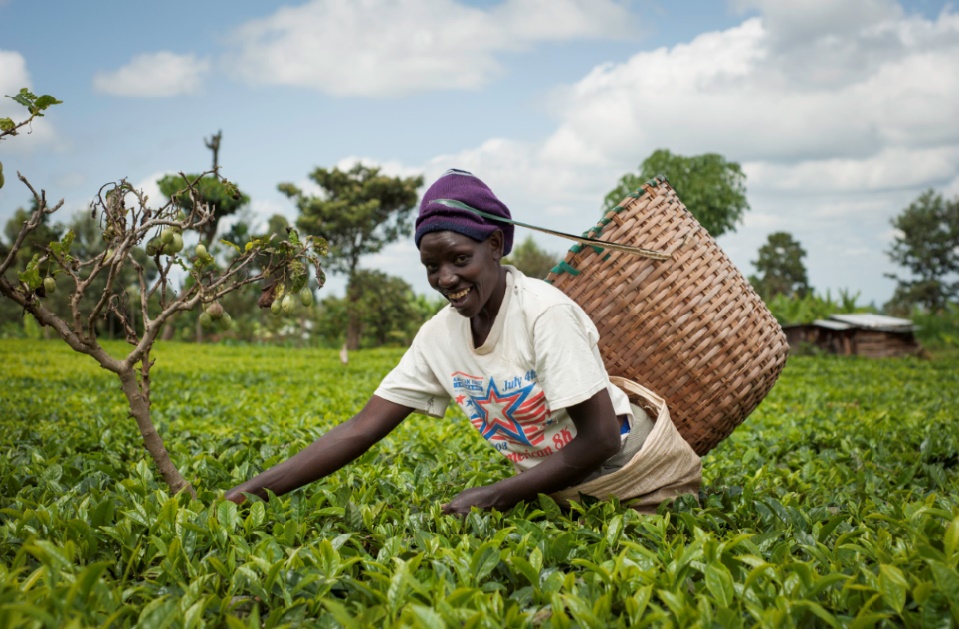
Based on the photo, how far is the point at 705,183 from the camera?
25.3 m

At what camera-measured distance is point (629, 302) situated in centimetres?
268

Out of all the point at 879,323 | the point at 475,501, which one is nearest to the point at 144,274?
the point at 475,501

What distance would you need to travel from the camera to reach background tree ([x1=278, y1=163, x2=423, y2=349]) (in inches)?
843

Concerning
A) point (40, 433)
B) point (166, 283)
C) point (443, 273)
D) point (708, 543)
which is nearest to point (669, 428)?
point (708, 543)

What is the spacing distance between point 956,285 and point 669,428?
34.8 metres

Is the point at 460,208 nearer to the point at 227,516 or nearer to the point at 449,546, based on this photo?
the point at 449,546

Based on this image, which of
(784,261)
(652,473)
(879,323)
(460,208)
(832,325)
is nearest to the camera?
(460,208)

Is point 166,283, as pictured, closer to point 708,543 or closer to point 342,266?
point 708,543

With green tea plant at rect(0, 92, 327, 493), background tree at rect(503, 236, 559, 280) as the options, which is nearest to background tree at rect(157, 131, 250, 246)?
green tea plant at rect(0, 92, 327, 493)

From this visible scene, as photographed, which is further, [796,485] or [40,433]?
[40,433]

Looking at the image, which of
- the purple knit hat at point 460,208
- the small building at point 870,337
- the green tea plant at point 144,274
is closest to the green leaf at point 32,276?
the green tea plant at point 144,274

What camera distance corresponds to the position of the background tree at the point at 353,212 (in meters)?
21.4

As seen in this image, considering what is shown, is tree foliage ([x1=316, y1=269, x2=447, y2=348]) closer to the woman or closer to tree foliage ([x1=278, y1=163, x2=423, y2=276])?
tree foliage ([x1=278, y1=163, x2=423, y2=276])

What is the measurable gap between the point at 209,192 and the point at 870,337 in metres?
16.7
